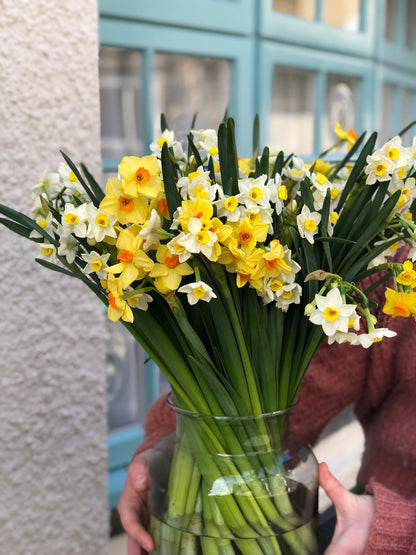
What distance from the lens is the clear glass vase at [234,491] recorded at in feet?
1.76

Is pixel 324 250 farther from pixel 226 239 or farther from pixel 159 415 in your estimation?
pixel 159 415

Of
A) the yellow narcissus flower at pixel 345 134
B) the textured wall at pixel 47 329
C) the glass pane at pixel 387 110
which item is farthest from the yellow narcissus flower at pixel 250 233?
the glass pane at pixel 387 110

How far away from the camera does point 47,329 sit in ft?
3.07

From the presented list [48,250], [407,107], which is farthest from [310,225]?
[407,107]

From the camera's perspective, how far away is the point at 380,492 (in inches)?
25.2

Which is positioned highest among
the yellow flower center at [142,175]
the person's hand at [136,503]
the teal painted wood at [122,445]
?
the yellow flower center at [142,175]

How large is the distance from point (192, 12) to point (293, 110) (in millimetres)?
408

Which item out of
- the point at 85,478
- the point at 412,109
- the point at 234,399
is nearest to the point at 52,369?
the point at 85,478

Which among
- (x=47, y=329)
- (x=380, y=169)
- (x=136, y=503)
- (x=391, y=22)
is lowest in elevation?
(x=136, y=503)

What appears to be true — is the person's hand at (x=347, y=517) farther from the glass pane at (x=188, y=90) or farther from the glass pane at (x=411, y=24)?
the glass pane at (x=411, y=24)

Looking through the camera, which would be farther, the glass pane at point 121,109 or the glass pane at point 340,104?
the glass pane at point 340,104

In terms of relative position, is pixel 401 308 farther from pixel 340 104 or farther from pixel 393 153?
pixel 340 104

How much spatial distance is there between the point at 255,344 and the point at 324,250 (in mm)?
100

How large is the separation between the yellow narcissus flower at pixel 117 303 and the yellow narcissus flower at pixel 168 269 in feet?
0.09
